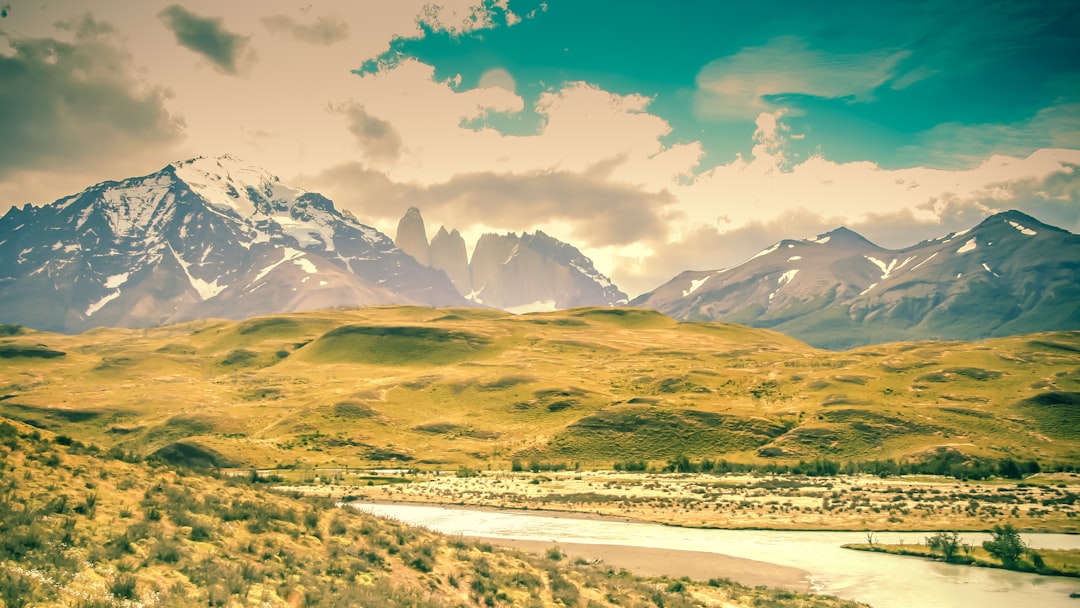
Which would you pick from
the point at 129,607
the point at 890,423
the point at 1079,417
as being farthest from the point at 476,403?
the point at 129,607

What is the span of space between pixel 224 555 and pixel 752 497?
2616 inches

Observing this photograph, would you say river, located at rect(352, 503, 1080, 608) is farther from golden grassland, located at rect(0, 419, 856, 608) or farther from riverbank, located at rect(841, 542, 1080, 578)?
golden grassland, located at rect(0, 419, 856, 608)

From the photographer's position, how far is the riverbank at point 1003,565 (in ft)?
143

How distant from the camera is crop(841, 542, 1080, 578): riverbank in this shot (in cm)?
4372

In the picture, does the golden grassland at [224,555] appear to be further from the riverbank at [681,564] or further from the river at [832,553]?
the river at [832,553]

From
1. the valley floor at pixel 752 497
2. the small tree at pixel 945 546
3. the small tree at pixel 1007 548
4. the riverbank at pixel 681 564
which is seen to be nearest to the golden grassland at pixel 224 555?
the riverbank at pixel 681 564

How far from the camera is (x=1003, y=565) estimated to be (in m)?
45.2

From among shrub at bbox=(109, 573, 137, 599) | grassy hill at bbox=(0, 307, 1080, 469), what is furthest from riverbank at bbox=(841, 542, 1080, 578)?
grassy hill at bbox=(0, 307, 1080, 469)

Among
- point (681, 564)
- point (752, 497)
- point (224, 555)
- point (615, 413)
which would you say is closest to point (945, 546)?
point (681, 564)

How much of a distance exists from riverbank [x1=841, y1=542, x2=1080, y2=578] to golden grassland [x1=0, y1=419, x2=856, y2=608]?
16.5 meters

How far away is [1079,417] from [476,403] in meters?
113

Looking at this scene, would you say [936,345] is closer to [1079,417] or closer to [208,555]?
[1079,417]

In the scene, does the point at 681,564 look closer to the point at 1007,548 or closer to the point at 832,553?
the point at 832,553

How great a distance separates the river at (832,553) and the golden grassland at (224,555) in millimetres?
6942
